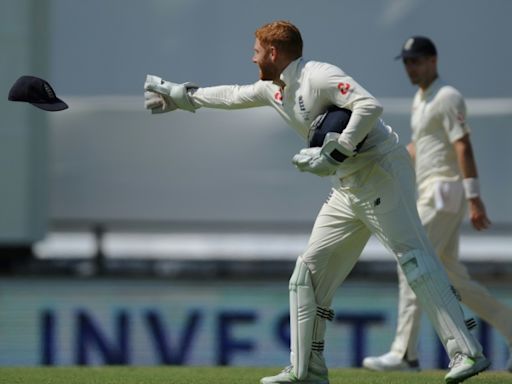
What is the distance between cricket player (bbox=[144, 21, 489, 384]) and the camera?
5.64m

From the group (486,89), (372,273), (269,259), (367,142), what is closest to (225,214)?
(269,259)

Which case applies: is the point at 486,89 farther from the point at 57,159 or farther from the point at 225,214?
the point at 57,159

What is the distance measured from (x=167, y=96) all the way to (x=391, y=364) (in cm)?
224

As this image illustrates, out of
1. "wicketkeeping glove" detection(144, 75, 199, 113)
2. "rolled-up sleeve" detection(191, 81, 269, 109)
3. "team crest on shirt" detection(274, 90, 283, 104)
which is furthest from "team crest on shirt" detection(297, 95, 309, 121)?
"wicketkeeping glove" detection(144, 75, 199, 113)

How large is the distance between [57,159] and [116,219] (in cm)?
61

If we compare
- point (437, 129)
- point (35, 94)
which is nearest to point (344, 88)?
point (35, 94)

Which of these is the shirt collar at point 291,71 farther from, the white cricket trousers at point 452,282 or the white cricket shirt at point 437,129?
the white cricket trousers at point 452,282

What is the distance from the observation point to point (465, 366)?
5.74 metres

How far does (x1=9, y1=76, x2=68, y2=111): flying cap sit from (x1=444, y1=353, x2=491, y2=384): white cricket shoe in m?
2.00

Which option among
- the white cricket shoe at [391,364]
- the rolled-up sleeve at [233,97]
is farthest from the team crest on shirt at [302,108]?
the white cricket shoe at [391,364]

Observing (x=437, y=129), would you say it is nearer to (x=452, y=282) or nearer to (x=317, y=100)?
(x=452, y=282)

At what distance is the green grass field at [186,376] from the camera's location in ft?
21.4

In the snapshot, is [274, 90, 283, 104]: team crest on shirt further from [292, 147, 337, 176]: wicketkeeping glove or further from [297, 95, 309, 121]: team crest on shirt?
[292, 147, 337, 176]: wicketkeeping glove

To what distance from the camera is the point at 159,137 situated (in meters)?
10.1
